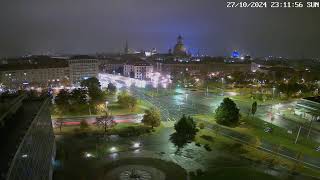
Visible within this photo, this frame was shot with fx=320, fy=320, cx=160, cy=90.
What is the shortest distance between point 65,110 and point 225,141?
24948 mm

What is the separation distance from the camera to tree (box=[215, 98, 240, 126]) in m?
42.3

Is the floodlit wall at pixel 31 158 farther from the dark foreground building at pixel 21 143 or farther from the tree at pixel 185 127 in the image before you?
the tree at pixel 185 127

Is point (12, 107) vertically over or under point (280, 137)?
over

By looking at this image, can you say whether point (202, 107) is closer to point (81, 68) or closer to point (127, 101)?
point (127, 101)

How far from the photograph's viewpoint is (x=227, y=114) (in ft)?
139

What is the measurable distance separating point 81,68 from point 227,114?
217 ft

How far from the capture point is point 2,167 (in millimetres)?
12242

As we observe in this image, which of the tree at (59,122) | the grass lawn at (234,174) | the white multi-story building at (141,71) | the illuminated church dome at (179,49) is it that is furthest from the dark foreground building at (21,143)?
the illuminated church dome at (179,49)

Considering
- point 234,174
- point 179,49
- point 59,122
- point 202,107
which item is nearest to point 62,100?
point 59,122

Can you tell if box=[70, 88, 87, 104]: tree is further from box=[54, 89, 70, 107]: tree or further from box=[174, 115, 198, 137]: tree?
box=[174, 115, 198, 137]: tree

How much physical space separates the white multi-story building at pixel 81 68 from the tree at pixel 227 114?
6143cm

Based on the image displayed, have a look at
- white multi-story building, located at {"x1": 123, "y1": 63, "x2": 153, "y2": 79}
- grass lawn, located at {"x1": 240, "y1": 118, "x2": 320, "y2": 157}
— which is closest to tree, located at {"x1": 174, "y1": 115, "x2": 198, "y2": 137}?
grass lawn, located at {"x1": 240, "y1": 118, "x2": 320, "y2": 157}

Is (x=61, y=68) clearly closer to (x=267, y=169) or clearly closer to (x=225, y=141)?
(x=225, y=141)

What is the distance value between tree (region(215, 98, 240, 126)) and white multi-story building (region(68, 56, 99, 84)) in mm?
61426
